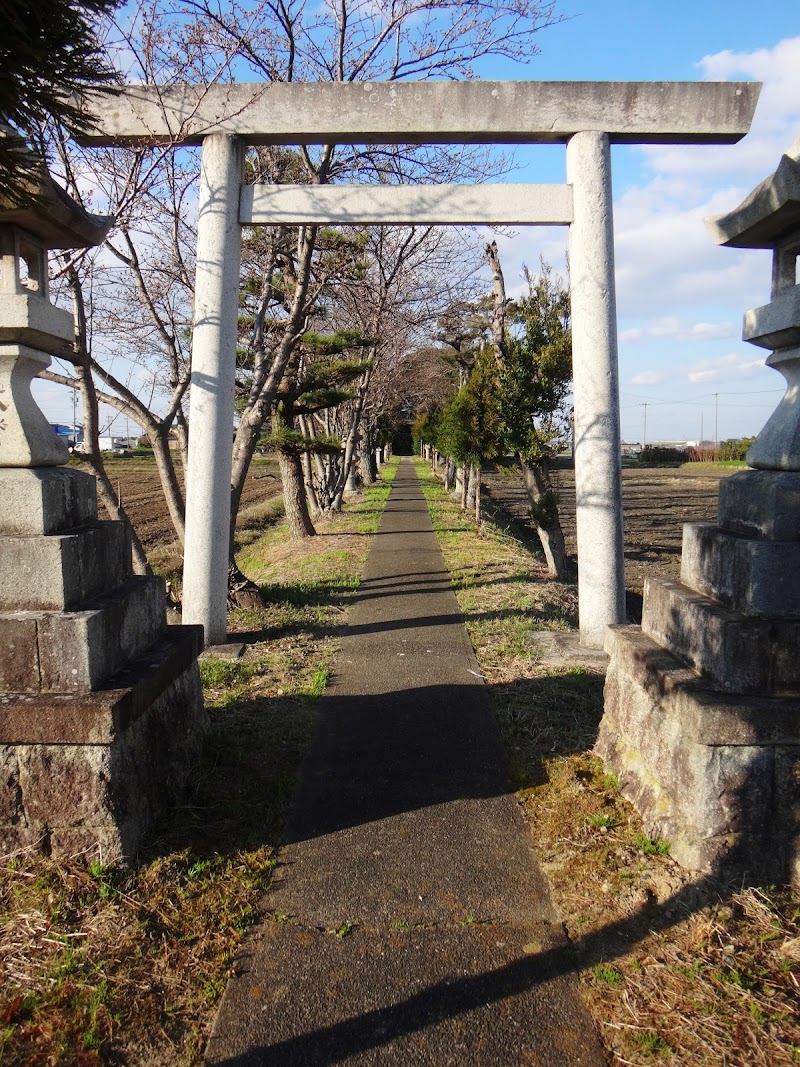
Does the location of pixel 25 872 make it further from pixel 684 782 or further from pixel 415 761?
pixel 684 782

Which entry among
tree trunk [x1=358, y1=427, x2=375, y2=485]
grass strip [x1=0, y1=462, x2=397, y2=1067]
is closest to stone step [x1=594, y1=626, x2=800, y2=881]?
grass strip [x1=0, y1=462, x2=397, y2=1067]

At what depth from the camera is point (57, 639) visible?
2.83 metres

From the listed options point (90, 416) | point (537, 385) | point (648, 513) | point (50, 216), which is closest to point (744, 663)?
point (50, 216)

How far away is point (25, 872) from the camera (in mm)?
2734

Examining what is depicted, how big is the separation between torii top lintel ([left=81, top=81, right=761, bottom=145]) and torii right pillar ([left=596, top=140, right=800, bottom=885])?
8.78ft

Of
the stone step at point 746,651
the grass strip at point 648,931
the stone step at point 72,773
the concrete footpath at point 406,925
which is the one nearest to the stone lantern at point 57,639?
the stone step at point 72,773

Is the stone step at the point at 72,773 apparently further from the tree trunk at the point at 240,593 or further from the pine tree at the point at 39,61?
the tree trunk at the point at 240,593

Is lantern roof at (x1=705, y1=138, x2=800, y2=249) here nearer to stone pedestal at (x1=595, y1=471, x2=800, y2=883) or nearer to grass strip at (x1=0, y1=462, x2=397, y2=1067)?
stone pedestal at (x1=595, y1=471, x2=800, y2=883)

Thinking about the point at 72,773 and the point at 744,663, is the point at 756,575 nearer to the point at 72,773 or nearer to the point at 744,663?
the point at 744,663

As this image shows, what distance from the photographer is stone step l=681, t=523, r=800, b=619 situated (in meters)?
2.82

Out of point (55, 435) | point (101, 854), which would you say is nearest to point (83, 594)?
point (55, 435)

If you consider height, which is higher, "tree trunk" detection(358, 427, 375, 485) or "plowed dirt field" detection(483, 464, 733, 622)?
"tree trunk" detection(358, 427, 375, 485)

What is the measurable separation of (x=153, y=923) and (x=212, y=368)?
4.21m

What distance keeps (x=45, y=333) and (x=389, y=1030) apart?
9.40 feet
